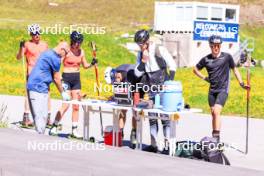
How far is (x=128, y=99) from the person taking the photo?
1206 centimetres

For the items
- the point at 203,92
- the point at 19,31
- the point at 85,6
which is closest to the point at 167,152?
the point at 203,92

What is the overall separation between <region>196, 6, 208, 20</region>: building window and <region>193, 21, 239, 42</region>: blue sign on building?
0.67m

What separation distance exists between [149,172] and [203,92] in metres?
18.5

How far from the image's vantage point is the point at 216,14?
5084 cm

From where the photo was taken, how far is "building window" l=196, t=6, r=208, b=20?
49.8 m

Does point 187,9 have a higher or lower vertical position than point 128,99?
higher

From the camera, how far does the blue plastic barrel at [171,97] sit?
11.2 meters

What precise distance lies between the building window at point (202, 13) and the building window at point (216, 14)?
515mm

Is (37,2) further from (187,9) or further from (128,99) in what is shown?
(128,99)

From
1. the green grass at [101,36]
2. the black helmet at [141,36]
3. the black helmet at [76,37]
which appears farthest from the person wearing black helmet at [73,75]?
the green grass at [101,36]

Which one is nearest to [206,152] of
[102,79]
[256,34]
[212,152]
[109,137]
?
[212,152]

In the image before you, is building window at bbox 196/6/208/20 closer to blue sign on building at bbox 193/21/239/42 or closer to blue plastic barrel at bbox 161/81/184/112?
blue sign on building at bbox 193/21/239/42

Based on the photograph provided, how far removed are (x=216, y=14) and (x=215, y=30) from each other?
5.30 ft

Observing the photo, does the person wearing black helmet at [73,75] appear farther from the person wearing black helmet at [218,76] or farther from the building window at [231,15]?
the building window at [231,15]
